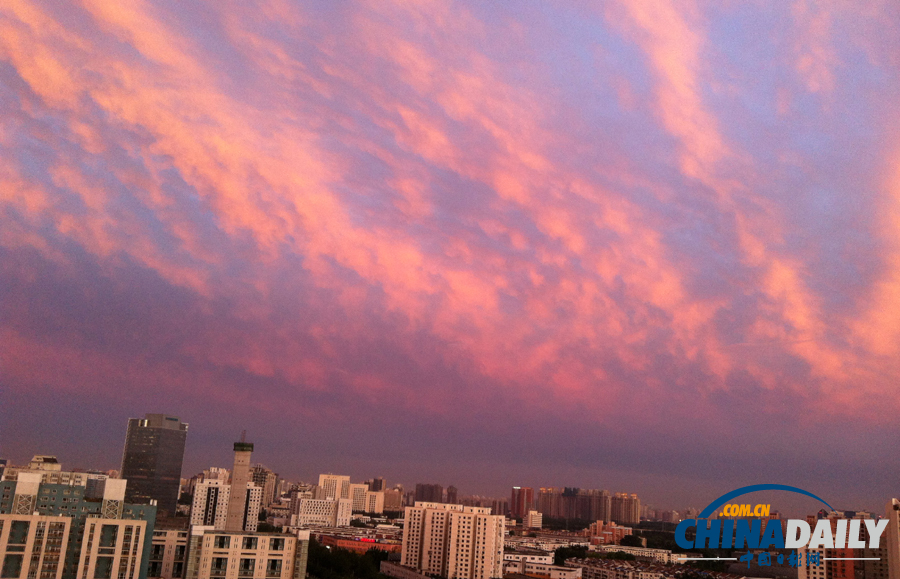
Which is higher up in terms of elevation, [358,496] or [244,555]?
[244,555]

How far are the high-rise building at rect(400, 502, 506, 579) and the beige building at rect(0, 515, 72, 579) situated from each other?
14713 millimetres

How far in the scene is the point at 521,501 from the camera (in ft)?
227

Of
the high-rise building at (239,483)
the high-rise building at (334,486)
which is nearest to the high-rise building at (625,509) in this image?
the high-rise building at (334,486)

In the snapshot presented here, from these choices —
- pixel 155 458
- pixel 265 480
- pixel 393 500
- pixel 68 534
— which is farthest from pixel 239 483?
pixel 393 500

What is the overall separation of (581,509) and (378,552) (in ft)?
139

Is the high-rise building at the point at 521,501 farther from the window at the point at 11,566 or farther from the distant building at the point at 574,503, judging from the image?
the window at the point at 11,566

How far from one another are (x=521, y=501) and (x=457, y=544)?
46.1 meters

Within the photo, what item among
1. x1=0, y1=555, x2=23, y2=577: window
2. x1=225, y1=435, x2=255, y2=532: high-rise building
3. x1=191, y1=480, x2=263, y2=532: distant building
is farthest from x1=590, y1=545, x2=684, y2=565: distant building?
x1=0, y1=555, x2=23, y2=577: window

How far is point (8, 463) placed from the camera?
28.1m

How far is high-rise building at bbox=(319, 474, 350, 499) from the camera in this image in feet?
200

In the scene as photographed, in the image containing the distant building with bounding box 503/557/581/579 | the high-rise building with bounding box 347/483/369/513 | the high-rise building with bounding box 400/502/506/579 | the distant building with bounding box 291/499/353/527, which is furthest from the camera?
the high-rise building with bounding box 347/483/369/513

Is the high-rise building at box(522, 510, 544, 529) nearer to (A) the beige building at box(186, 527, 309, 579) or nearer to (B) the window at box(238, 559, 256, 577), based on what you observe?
(A) the beige building at box(186, 527, 309, 579)

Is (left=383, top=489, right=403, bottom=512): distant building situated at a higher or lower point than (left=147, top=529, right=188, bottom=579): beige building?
lower

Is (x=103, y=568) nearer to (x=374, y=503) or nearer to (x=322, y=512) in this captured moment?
(x=322, y=512)
